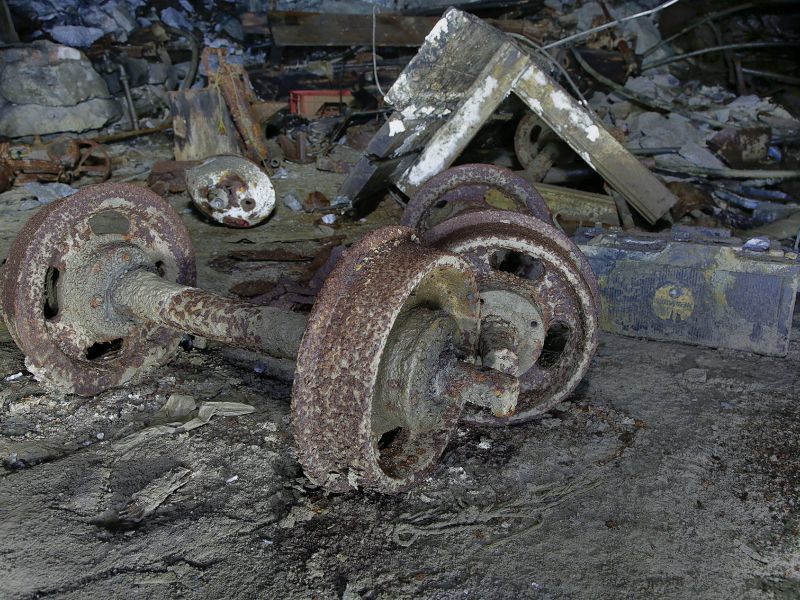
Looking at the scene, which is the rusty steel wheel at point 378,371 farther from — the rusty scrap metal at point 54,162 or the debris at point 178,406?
the rusty scrap metal at point 54,162

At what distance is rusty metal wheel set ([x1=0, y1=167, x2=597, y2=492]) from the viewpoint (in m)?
2.16

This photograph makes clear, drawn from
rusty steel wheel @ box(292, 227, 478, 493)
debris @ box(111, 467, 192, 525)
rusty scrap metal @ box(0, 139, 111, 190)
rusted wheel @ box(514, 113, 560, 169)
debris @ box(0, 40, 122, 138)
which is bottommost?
debris @ box(111, 467, 192, 525)

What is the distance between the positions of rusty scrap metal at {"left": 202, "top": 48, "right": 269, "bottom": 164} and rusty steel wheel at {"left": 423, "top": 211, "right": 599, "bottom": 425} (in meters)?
4.39

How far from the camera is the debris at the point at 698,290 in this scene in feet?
11.5

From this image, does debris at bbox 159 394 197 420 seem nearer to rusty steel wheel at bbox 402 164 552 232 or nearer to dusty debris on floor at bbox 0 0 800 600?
dusty debris on floor at bbox 0 0 800 600

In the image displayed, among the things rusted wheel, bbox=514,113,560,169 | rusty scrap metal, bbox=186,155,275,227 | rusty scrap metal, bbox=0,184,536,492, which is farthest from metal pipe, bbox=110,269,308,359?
rusted wheel, bbox=514,113,560,169

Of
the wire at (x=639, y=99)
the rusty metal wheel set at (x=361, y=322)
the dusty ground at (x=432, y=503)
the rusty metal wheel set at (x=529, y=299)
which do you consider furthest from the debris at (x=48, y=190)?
the wire at (x=639, y=99)

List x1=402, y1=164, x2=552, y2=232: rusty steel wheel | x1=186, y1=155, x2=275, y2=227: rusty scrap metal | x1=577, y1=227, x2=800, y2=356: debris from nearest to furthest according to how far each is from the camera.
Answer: x1=577, y1=227, x2=800, y2=356: debris, x1=402, y1=164, x2=552, y2=232: rusty steel wheel, x1=186, y1=155, x2=275, y2=227: rusty scrap metal

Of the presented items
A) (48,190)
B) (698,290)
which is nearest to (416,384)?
(698,290)

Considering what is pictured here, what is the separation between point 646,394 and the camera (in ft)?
10.7

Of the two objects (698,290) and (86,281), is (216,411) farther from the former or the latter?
(698,290)

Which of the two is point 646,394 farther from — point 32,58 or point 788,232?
point 32,58

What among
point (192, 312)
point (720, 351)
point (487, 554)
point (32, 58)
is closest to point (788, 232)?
point (720, 351)

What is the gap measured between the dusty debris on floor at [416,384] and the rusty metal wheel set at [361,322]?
11 millimetres
